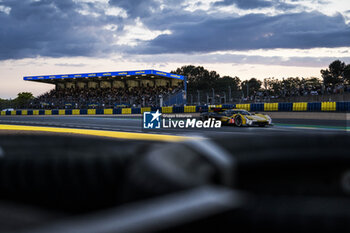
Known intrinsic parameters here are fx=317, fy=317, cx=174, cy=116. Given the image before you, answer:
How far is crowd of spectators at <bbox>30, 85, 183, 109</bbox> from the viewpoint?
107ft

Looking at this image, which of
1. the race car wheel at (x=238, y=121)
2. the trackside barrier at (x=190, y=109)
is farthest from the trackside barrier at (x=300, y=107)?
the trackside barrier at (x=190, y=109)

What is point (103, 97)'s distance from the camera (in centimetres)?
5044

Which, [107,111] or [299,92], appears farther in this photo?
[107,111]

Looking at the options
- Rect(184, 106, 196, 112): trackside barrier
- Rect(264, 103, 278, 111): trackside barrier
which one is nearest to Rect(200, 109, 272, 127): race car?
Rect(264, 103, 278, 111): trackside barrier

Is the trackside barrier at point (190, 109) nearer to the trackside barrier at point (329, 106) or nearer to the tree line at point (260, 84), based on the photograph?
the tree line at point (260, 84)

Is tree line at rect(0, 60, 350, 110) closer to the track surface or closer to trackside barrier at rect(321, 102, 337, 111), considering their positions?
trackside barrier at rect(321, 102, 337, 111)

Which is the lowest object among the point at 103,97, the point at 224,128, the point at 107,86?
the point at 224,128

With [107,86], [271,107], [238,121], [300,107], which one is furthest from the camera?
[107,86]

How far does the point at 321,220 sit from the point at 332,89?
25.8 meters

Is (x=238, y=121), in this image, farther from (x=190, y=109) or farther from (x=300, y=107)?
(x=190, y=109)

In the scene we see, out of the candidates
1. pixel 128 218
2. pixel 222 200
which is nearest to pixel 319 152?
pixel 222 200

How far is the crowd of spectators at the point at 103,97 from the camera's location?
107 ft

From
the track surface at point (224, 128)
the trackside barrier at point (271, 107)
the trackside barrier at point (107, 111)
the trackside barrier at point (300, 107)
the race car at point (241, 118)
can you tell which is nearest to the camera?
the track surface at point (224, 128)

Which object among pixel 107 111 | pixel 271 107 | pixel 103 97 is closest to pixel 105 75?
pixel 103 97
